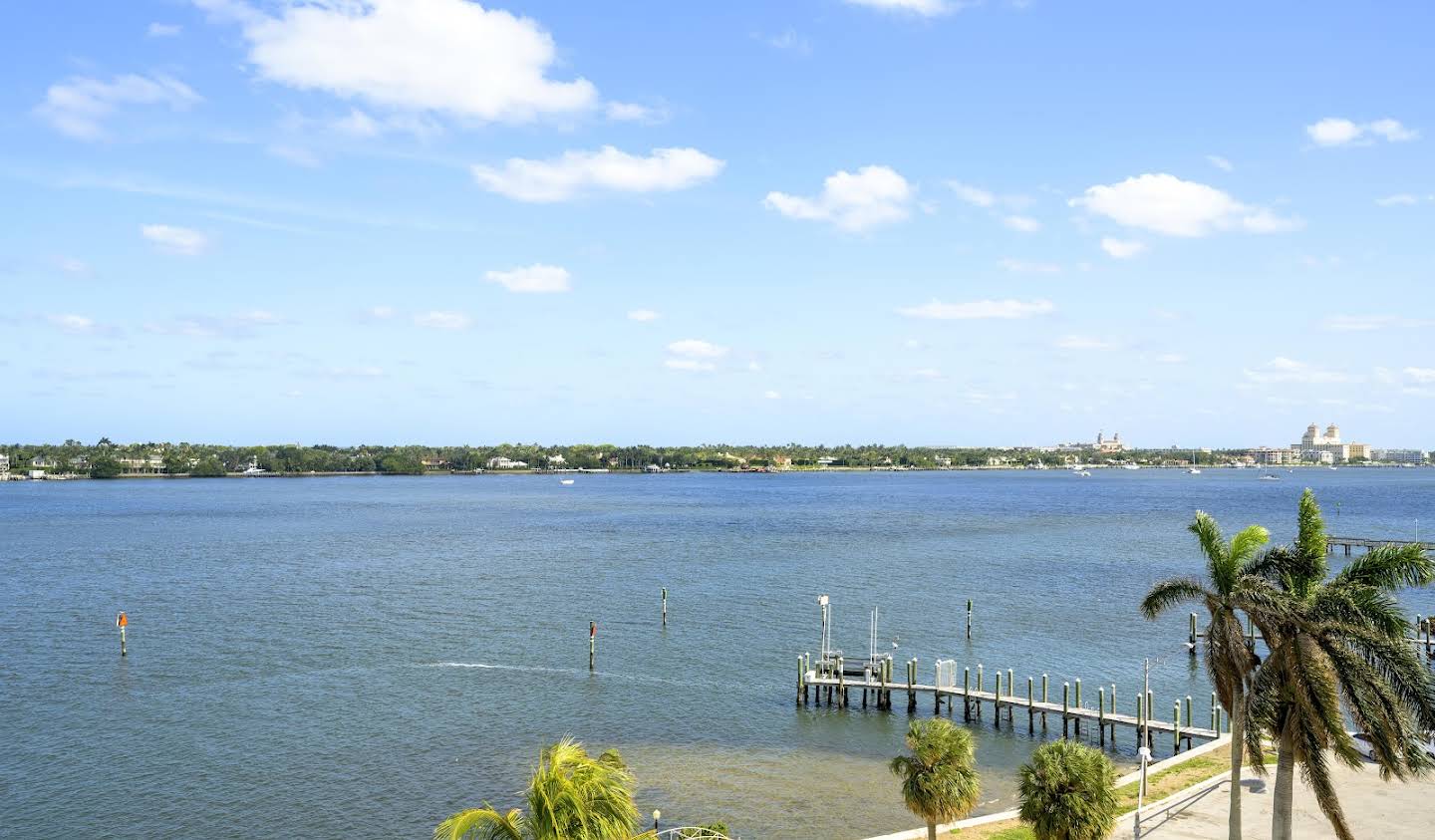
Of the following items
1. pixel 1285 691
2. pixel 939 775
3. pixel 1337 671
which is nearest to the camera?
pixel 1337 671

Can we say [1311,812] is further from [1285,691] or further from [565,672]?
[565,672]

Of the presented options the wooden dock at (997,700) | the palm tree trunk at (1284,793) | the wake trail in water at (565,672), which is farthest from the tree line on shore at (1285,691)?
the wake trail in water at (565,672)

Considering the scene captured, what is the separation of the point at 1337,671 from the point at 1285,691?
1345 millimetres

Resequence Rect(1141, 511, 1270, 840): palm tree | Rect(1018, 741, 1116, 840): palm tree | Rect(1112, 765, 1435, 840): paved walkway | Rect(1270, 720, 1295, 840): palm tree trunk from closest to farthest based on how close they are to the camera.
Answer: Rect(1270, 720, 1295, 840): palm tree trunk, Rect(1141, 511, 1270, 840): palm tree, Rect(1018, 741, 1116, 840): palm tree, Rect(1112, 765, 1435, 840): paved walkway

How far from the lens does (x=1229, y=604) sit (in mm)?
21938

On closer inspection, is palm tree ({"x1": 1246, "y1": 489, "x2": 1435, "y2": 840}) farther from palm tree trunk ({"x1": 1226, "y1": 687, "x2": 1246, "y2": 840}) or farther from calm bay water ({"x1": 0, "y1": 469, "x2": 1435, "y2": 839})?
calm bay water ({"x1": 0, "y1": 469, "x2": 1435, "y2": 839})

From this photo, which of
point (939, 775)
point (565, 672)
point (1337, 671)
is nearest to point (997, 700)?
point (939, 775)

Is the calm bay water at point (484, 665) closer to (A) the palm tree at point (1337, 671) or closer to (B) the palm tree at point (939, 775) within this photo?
(B) the palm tree at point (939, 775)

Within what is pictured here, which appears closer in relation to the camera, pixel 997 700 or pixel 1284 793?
pixel 1284 793

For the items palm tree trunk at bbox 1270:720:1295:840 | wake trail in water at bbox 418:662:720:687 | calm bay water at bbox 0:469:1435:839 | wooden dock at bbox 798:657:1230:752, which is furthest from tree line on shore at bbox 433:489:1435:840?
wake trail in water at bbox 418:662:720:687

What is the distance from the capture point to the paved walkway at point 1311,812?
2573 centimetres

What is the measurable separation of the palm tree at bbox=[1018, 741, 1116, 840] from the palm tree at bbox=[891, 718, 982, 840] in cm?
172

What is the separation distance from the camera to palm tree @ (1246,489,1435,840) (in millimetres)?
19172

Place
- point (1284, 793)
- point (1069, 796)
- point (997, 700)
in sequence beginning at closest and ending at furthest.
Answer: point (1284, 793), point (1069, 796), point (997, 700)
